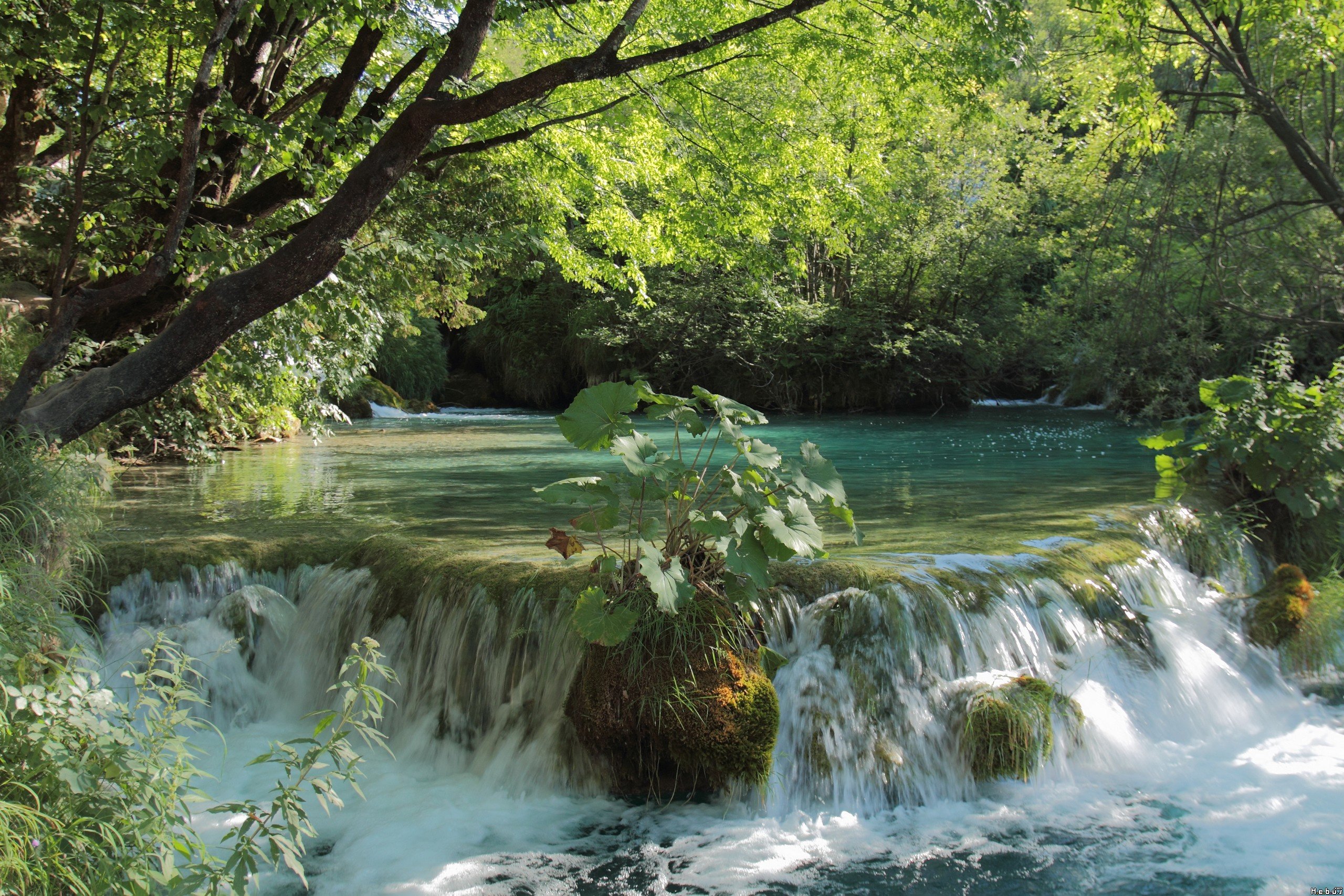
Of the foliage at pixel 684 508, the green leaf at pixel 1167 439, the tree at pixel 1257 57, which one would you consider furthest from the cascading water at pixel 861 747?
the tree at pixel 1257 57

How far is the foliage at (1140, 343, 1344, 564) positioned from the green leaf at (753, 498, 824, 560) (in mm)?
4966

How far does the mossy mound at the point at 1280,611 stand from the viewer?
6395mm

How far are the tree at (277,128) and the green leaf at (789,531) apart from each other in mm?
2688

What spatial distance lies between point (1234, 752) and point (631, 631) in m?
3.70

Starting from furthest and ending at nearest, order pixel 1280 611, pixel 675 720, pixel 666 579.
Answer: pixel 1280 611
pixel 675 720
pixel 666 579

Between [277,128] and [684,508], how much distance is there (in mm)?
4533

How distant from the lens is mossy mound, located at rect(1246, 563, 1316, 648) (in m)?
6.39

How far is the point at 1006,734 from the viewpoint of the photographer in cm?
484

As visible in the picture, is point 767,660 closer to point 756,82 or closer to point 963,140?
point 756,82

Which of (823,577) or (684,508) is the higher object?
(684,508)

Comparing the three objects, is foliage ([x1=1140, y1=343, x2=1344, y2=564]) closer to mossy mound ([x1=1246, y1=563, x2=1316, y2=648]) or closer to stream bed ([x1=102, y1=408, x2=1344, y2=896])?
stream bed ([x1=102, y1=408, x2=1344, y2=896])

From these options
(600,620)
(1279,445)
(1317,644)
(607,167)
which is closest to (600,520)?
(600,620)

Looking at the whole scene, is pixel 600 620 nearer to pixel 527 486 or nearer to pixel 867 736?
pixel 867 736

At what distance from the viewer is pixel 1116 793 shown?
485cm
